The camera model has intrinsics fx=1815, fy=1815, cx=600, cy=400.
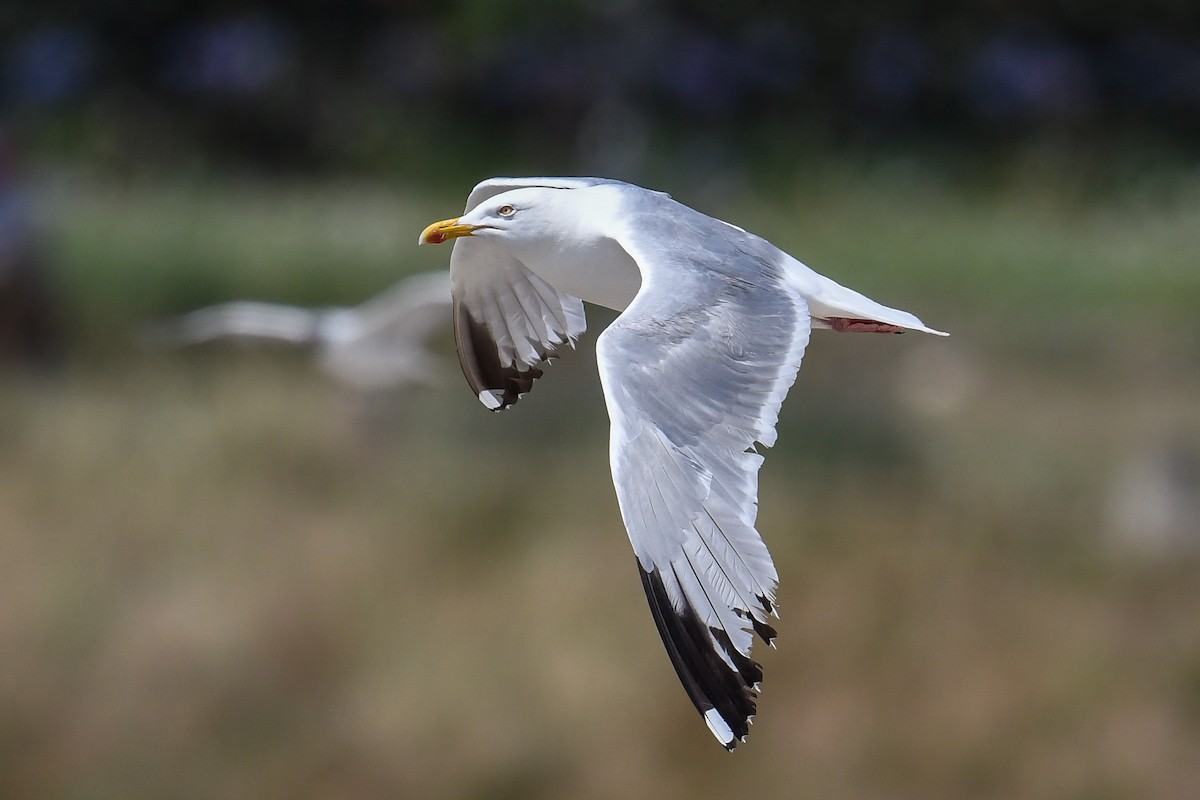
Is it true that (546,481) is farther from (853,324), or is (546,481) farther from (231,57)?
(231,57)

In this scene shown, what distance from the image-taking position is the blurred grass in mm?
6824

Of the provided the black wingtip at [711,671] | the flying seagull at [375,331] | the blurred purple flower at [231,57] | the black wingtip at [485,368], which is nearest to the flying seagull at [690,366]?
the black wingtip at [711,671]

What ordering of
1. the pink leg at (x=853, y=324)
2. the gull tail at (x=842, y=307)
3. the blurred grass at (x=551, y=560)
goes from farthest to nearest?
the blurred grass at (x=551, y=560), the pink leg at (x=853, y=324), the gull tail at (x=842, y=307)

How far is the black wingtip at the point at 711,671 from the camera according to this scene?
1.83 m

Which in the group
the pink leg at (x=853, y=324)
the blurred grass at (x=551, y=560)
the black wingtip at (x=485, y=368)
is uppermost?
the pink leg at (x=853, y=324)

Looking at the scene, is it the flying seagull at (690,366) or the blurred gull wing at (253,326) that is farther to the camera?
the blurred gull wing at (253,326)

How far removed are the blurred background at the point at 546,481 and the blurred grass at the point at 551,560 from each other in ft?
0.05

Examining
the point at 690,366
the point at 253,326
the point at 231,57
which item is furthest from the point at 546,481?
the point at 690,366

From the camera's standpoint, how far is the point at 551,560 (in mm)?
7355

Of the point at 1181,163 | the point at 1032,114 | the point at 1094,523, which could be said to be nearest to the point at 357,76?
the point at 1032,114

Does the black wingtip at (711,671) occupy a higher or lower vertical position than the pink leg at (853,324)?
lower

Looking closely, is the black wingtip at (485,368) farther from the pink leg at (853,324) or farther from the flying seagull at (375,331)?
the flying seagull at (375,331)

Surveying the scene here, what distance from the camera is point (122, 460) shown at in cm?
768

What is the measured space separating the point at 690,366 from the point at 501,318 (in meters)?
0.70
